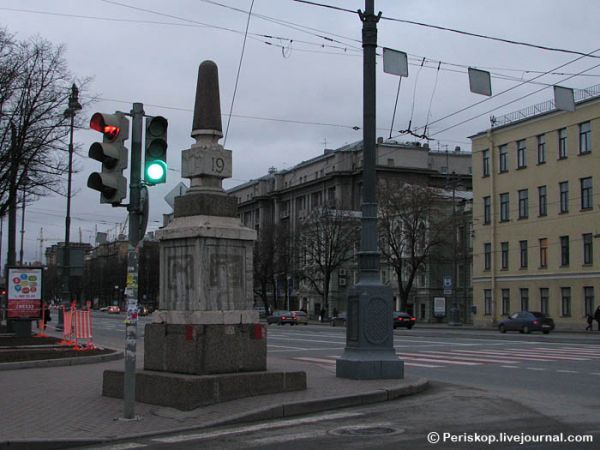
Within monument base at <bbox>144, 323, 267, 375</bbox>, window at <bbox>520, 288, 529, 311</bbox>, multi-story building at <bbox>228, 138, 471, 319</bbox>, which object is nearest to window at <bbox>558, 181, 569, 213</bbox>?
window at <bbox>520, 288, 529, 311</bbox>

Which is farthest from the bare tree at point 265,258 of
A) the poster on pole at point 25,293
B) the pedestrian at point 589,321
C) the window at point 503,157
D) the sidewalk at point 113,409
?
the sidewalk at point 113,409

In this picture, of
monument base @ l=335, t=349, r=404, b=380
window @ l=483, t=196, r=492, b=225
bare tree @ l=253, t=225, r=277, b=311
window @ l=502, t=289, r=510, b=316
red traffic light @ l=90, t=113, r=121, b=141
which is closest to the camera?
red traffic light @ l=90, t=113, r=121, b=141

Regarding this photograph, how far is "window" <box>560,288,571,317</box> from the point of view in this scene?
53.2 metres

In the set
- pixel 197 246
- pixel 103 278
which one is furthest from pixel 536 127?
pixel 103 278

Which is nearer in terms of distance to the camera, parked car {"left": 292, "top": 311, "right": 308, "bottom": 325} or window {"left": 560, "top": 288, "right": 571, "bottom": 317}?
window {"left": 560, "top": 288, "right": 571, "bottom": 317}

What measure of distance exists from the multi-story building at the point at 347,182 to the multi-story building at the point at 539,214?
701 inches

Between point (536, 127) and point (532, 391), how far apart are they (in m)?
46.3

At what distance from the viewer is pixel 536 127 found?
5678cm

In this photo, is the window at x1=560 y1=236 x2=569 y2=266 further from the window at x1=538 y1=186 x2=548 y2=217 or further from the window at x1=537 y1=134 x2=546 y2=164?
the window at x1=537 y1=134 x2=546 y2=164

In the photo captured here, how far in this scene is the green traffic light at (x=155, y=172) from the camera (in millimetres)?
9945

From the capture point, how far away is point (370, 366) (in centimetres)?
1395

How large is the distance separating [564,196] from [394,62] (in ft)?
132

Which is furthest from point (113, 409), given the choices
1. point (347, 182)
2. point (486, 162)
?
point (347, 182)

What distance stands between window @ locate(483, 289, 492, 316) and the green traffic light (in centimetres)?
5499
